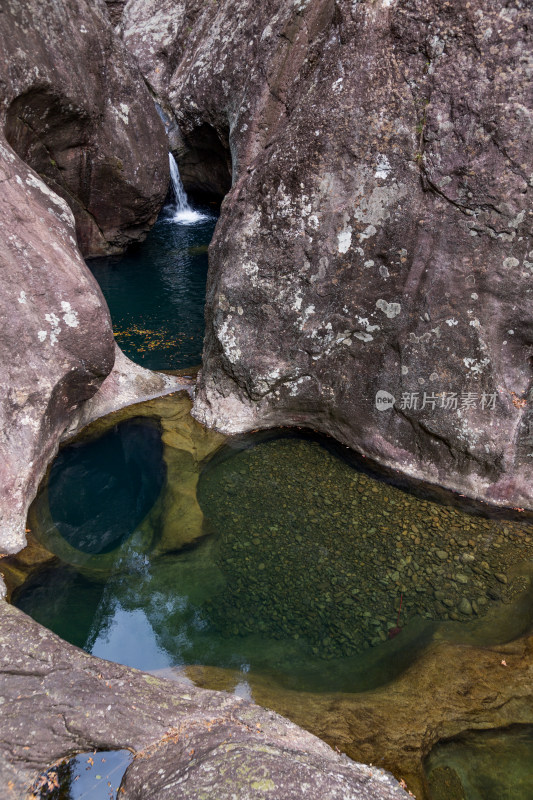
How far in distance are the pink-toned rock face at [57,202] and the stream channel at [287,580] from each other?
0.66 m

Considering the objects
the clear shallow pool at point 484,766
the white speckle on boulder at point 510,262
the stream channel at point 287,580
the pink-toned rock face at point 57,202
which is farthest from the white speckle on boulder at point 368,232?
the clear shallow pool at point 484,766

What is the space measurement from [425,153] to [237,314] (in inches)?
87.2

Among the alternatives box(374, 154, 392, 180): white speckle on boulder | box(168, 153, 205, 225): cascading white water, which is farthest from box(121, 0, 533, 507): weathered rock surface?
box(168, 153, 205, 225): cascading white water

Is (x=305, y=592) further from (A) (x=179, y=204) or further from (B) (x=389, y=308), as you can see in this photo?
(A) (x=179, y=204)

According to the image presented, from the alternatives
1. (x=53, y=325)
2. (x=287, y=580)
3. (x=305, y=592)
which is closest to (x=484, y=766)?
(x=305, y=592)

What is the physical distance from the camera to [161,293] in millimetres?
10047

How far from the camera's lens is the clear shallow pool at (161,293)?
27.0 ft

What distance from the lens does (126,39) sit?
1467 centimetres

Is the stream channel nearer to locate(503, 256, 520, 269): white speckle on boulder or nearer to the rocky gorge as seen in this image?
the rocky gorge

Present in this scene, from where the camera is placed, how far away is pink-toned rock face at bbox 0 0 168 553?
15.9ft

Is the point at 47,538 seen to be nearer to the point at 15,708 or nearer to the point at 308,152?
the point at 15,708

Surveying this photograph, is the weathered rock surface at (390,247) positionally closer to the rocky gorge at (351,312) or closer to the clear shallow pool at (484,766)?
the rocky gorge at (351,312)

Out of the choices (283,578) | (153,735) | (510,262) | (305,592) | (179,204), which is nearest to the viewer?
(153,735)

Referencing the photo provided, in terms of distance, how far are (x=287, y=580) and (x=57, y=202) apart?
161 inches
